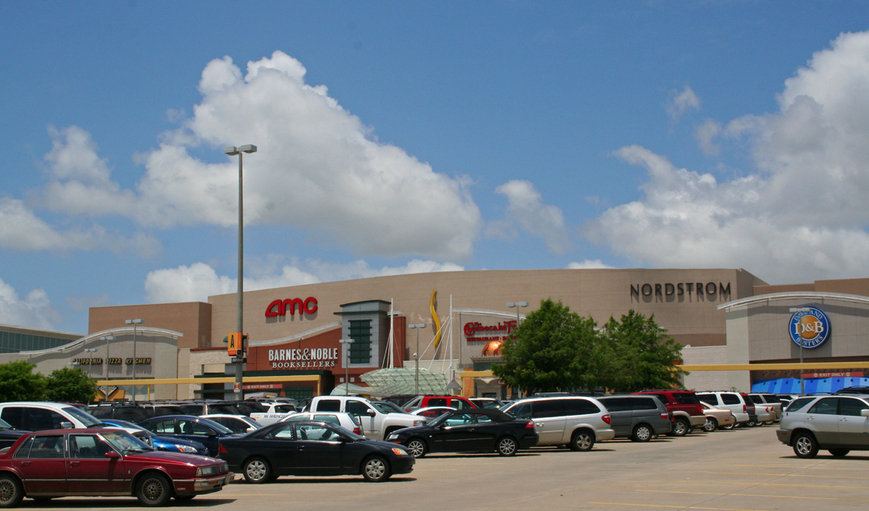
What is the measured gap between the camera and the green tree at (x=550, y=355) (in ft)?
161

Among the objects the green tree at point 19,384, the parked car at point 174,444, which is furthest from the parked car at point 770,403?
the green tree at point 19,384

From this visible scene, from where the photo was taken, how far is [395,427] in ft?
88.4

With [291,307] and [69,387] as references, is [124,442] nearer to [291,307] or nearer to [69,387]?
[69,387]

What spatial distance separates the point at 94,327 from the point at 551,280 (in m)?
59.4

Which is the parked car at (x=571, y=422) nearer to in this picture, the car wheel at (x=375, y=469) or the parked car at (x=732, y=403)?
the car wheel at (x=375, y=469)

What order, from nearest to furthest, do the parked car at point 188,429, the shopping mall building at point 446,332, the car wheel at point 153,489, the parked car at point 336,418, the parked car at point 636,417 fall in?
1. the car wheel at point 153,489
2. the parked car at point 188,429
3. the parked car at point 336,418
4. the parked car at point 636,417
5. the shopping mall building at point 446,332

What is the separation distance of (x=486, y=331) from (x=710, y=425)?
45.4 m

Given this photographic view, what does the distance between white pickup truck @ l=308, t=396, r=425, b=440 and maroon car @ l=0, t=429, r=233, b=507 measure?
460 inches

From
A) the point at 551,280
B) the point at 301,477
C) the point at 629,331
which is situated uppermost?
the point at 551,280

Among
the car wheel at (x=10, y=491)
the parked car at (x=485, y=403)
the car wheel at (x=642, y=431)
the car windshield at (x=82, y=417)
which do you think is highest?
the car windshield at (x=82, y=417)

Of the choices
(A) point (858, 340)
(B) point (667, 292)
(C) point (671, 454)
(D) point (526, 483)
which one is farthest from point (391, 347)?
(D) point (526, 483)

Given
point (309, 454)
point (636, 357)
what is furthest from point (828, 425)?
point (636, 357)

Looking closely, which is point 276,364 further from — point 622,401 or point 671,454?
point 671,454

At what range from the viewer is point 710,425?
3741cm
